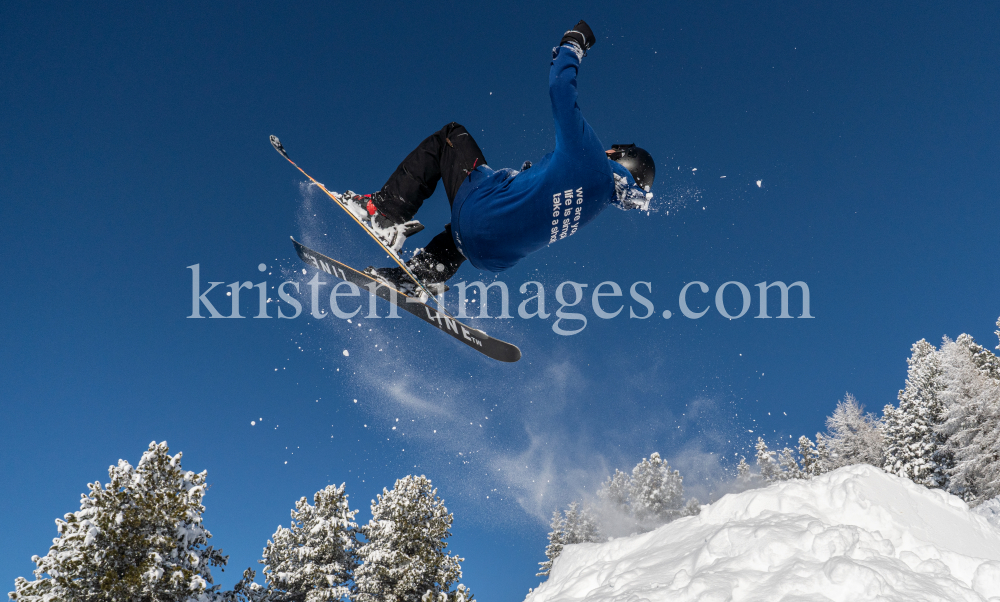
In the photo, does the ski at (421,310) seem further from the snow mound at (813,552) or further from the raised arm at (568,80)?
the raised arm at (568,80)

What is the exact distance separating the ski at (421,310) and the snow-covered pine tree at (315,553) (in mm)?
11970

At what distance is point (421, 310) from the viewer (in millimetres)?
6656

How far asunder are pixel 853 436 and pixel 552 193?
32.7m

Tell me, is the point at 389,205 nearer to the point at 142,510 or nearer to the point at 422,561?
the point at 142,510

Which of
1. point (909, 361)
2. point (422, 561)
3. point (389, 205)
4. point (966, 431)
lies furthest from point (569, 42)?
point (909, 361)

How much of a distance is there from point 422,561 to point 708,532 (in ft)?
39.7

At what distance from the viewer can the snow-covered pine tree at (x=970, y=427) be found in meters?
17.2

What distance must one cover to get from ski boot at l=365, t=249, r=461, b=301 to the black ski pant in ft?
2.93

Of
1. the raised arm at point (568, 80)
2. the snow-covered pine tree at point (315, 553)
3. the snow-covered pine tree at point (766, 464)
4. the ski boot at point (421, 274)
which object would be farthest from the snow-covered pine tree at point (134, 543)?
the snow-covered pine tree at point (766, 464)

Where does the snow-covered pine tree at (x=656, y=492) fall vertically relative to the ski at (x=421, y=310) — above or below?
above

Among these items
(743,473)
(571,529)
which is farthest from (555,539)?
(743,473)

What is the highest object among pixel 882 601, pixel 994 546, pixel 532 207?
pixel 532 207

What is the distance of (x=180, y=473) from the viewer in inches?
442

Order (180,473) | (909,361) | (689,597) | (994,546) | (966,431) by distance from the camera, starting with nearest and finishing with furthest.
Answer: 1. (689,597)
2. (994,546)
3. (180,473)
4. (966,431)
5. (909,361)
